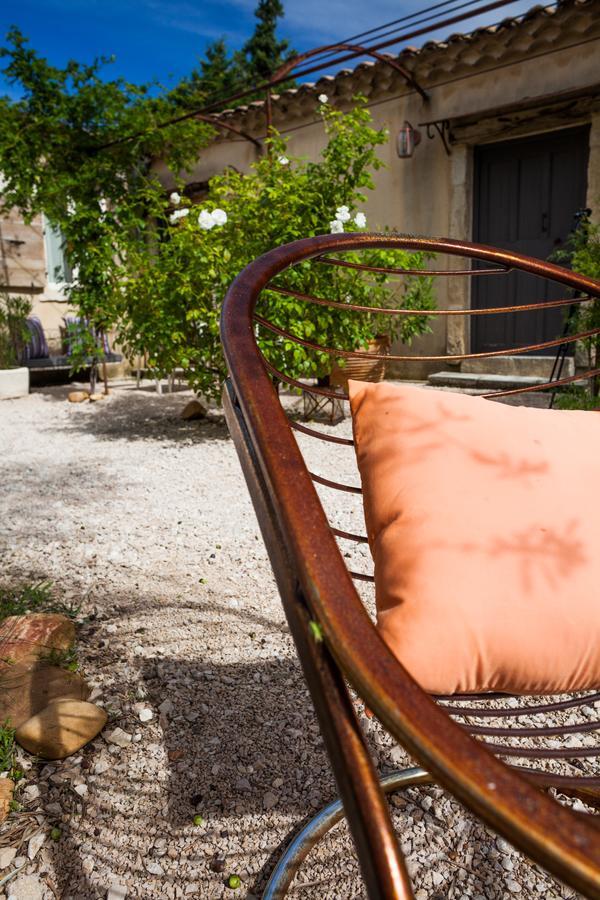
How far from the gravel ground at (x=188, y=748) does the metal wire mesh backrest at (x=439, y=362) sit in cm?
26

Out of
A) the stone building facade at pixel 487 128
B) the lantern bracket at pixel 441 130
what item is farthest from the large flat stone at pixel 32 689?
the lantern bracket at pixel 441 130

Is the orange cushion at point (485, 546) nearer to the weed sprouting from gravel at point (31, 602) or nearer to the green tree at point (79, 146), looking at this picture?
Answer: the weed sprouting from gravel at point (31, 602)

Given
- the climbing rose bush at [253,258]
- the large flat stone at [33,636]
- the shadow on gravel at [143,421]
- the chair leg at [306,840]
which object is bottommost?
the chair leg at [306,840]

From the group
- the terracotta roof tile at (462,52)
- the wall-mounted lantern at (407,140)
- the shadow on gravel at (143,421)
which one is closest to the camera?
the shadow on gravel at (143,421)

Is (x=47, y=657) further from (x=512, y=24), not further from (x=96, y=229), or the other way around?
(x=512, y=24)

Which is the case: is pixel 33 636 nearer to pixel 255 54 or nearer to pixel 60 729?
pixel 60 729

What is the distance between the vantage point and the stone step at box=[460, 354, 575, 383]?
5760mm

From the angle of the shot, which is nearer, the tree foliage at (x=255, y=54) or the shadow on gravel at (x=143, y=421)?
the shadow on gravel at (x=143, y=421)

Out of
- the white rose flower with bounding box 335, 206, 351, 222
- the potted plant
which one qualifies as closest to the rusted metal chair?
the white rose flower with bounding box 335, 206, 351, 222

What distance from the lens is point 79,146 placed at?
6.35m

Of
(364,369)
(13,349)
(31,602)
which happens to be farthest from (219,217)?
(13,349)

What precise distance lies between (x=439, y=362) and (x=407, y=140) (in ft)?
8.12

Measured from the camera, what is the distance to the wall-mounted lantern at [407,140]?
249 inches

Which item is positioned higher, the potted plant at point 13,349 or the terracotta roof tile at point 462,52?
the terracotta roof tile at point 462,52
